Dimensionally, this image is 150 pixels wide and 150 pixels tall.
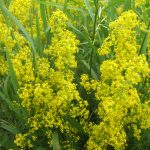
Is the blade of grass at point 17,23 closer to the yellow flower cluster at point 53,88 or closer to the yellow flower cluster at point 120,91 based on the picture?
the yellow flower cluster at point 53,88

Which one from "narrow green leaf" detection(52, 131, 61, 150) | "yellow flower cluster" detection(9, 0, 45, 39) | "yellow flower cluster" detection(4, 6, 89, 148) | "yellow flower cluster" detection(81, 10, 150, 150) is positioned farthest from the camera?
"yellow flower cluster" detection(9, 0, 45, 39)

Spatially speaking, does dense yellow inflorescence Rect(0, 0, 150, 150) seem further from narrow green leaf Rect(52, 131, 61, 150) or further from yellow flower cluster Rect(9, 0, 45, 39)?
yellow flower cluster Rect(9, 0, 45, 39)

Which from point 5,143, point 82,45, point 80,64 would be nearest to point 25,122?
point 5,143

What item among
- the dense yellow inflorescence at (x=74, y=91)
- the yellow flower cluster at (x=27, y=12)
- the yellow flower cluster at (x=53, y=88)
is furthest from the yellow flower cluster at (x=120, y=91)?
the yellow flower cluster at (x=27, y=12)

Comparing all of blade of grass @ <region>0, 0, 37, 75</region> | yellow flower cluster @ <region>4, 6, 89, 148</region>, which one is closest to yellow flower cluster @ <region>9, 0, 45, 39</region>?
blade of grass @ <region>0, 0, 37, 75</region>

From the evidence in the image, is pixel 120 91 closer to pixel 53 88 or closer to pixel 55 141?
pixel 53 88

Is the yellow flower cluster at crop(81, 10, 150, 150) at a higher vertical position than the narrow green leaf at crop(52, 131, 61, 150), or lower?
higher

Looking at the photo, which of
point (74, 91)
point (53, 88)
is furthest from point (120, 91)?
point (53, 88)

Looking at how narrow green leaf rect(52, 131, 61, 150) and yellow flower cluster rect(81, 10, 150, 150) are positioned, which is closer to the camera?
yellow flower cluster rect(81, 10, 150, 150)

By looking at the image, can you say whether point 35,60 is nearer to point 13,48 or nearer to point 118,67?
point 13,48
